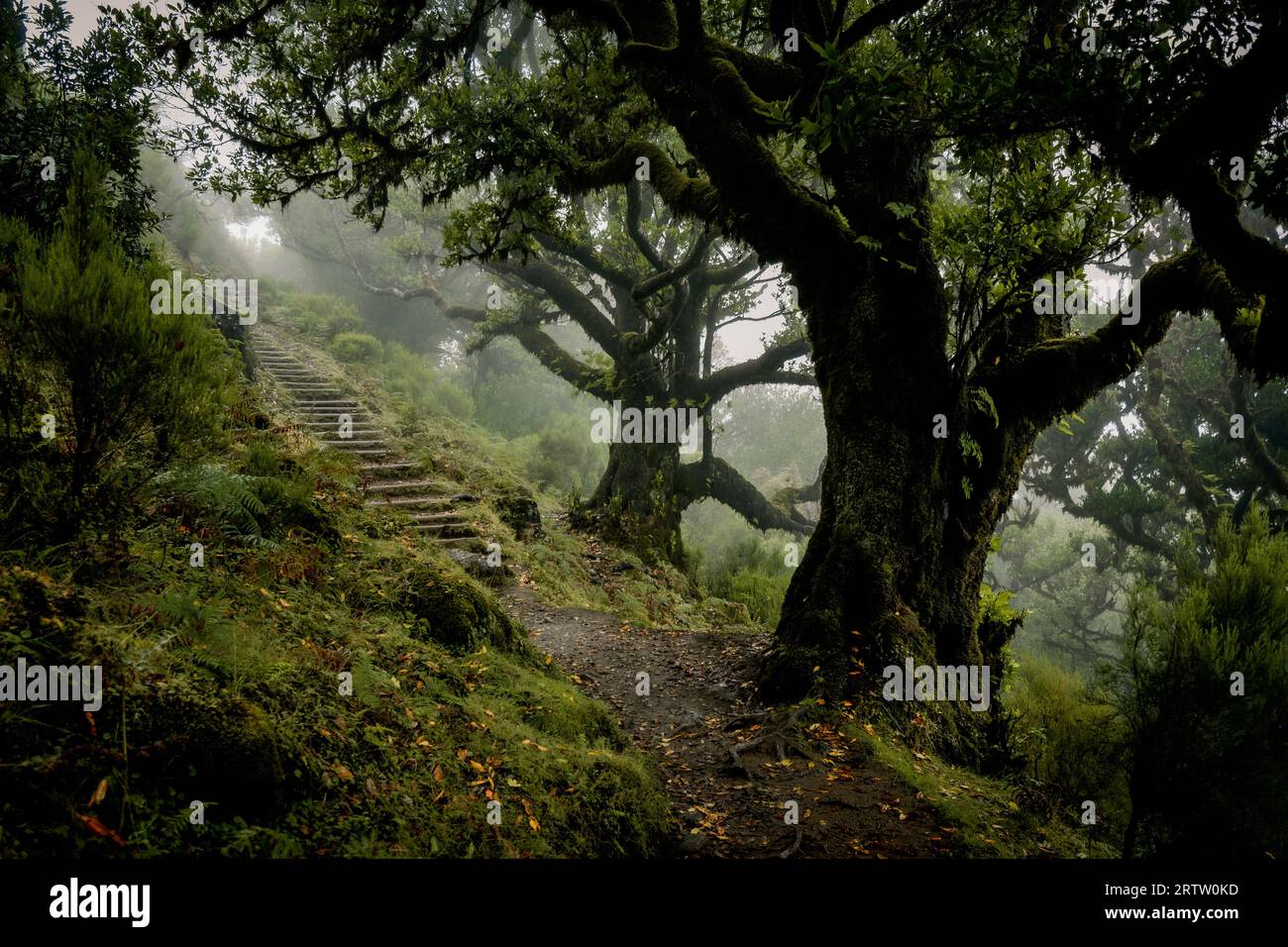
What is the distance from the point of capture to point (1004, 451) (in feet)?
20.2

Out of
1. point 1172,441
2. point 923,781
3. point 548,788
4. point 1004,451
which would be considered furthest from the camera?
point 1172,441

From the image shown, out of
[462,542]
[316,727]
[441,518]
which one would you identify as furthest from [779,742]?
[441,518]

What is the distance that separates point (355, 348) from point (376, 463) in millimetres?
12699

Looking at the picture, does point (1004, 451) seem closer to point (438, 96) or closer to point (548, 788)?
point (548, 788)

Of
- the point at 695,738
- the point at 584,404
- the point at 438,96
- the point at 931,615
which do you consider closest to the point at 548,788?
the point at 695,738

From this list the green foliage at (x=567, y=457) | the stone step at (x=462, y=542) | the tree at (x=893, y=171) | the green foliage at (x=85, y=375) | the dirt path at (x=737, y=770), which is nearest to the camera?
the green foliage at (x=85, y=375)

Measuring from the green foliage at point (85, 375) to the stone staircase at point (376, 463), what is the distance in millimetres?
4573

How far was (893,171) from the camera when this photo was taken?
583cm

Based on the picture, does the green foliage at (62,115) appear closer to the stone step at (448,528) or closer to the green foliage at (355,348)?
the stone step at (448,528)

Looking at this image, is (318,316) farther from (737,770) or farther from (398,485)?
(737,770)

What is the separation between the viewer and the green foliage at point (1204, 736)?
470 centimetres

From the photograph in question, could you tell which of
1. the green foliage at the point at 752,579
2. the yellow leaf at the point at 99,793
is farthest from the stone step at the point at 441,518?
the yellow leaf at the point at 99,793

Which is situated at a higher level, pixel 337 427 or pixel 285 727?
pixel 337 427

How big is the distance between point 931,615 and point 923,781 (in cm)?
198
